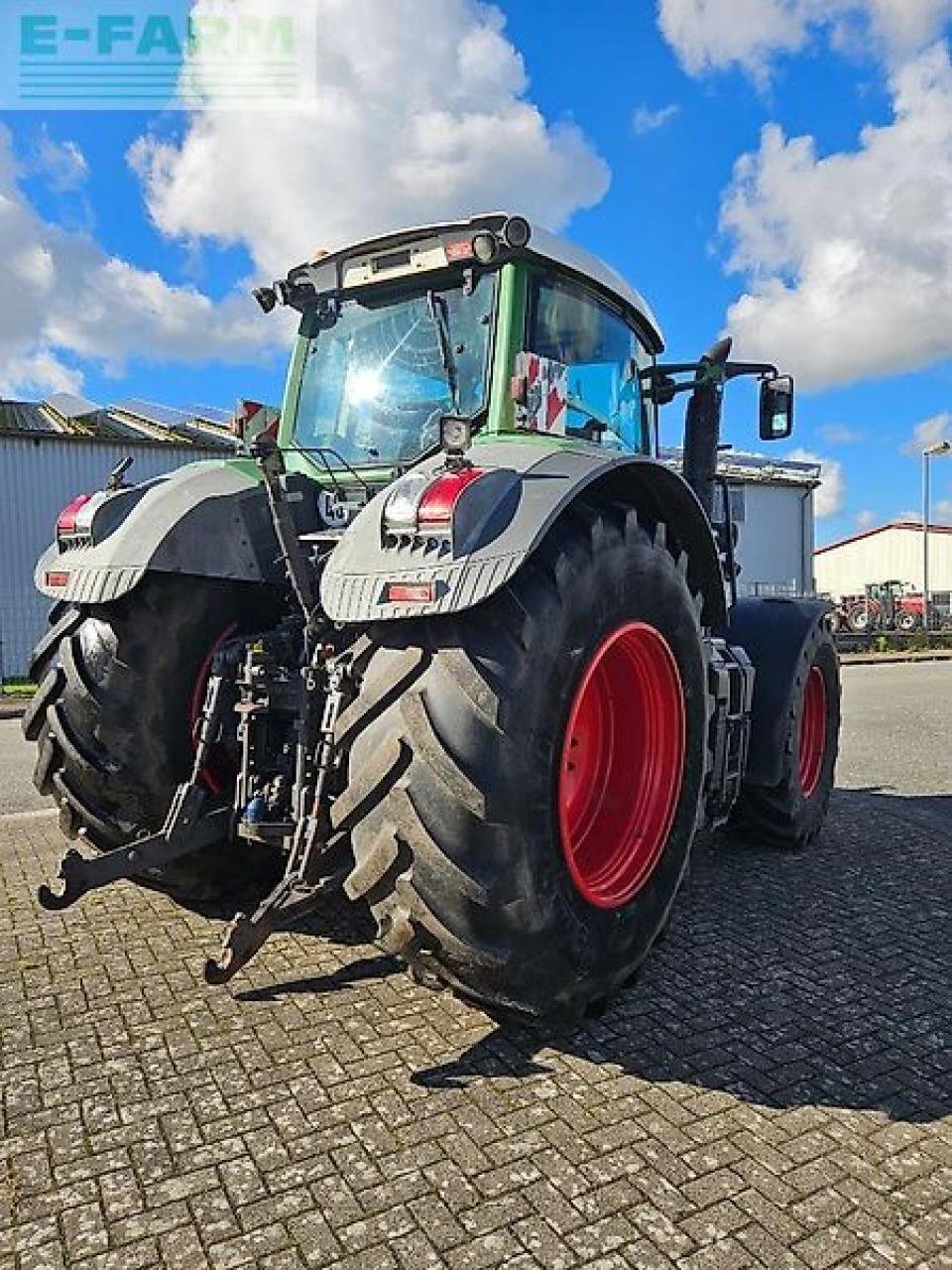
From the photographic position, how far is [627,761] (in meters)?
3.54

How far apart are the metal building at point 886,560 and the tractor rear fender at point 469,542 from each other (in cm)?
5554

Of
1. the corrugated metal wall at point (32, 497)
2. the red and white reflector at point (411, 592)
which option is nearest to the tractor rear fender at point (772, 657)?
the red and white reflector at point (411, 592)

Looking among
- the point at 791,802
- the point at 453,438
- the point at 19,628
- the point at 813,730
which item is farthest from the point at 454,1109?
the point at 19,628

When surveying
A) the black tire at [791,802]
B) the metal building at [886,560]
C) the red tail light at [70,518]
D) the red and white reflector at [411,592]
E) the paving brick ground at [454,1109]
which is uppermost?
the metal building at [886,560]

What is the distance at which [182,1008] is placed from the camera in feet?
10.1

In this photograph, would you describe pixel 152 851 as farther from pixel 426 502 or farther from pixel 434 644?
pixel 426 502

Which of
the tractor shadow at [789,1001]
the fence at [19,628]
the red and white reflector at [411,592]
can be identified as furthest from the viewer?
the fence at [19,628]

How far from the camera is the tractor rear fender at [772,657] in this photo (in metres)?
4.87

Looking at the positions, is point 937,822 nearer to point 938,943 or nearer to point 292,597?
point 938,943

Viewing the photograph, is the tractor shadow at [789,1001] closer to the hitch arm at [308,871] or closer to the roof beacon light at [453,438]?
the hitch arm at [308,871]

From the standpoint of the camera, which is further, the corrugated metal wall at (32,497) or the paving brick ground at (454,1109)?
the corrugated metal wall at (32,497)

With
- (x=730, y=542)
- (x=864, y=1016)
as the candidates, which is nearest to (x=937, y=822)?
(x=730, y=542)

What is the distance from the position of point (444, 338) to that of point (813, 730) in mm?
3355

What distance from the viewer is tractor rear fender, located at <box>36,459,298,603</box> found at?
3340 millimetres
